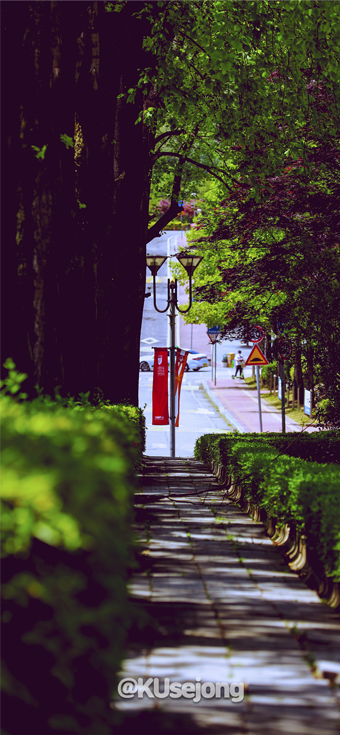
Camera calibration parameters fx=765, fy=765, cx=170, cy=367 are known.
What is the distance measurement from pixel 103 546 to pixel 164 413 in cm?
1974

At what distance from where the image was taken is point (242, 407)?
3806 cm

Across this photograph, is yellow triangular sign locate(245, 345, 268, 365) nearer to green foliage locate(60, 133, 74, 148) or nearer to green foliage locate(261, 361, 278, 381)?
green foliage locate(60, 133, 74, 148)

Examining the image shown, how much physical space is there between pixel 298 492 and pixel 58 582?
4062mm

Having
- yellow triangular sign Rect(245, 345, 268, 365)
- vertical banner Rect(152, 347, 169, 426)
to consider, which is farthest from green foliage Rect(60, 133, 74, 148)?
yellow triangular sign Rect(245, 345, 268, 365)

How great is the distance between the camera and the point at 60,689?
255cm

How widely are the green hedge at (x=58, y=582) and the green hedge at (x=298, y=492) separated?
8.26 ft

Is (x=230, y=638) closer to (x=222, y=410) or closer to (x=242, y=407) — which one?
(x=222, y=410)

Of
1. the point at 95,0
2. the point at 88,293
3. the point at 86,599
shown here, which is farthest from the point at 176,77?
the point at 86,599

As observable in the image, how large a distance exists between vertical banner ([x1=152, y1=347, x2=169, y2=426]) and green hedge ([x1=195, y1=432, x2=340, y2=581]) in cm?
1164

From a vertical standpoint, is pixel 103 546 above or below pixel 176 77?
below

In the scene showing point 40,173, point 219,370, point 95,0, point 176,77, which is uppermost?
point 176,77

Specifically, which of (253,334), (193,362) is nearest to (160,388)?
(253,334)

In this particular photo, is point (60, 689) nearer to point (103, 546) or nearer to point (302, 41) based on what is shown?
point (103, 546)

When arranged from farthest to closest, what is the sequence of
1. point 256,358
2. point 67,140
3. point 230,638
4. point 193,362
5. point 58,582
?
1. point 193,362
2. point 256,358
3. point 67,140
4. point 230,638
5. point 58,582
